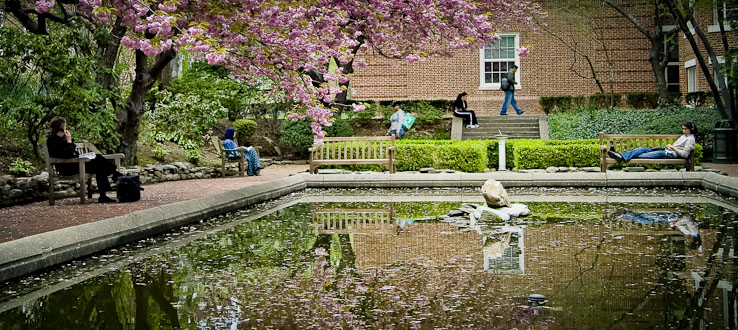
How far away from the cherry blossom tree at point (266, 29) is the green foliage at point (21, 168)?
2305 mm

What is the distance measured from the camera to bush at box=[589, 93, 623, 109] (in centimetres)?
2978

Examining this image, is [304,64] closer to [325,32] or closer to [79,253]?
[325,32]

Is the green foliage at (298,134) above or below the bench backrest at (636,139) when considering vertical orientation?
above

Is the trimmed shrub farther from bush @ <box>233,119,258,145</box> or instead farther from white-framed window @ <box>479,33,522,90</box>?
white-framed window @ <box>479,33,522,90</box>

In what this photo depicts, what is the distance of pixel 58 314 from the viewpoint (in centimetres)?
548

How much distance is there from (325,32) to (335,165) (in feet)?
20.8

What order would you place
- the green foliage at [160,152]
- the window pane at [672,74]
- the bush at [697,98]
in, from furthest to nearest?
the window pane at [672,74] < the bush at [697,98] < the green foliage at [160,152]

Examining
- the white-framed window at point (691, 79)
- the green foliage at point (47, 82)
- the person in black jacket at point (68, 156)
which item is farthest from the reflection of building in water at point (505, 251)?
the white-framed window at point (691, 79)

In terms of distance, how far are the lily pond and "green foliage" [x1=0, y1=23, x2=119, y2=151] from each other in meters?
5.49

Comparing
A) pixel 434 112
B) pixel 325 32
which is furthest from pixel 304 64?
pixel 434 112

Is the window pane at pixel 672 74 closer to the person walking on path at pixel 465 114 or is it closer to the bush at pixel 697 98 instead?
the bush at pixel 697 98

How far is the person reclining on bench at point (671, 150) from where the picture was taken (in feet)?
54.0

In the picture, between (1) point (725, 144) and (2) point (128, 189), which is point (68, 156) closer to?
(2) point (128, 189)

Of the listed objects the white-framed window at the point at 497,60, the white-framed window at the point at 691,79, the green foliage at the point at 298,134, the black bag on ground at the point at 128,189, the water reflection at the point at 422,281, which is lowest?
the water reflection at the point at 422,281
